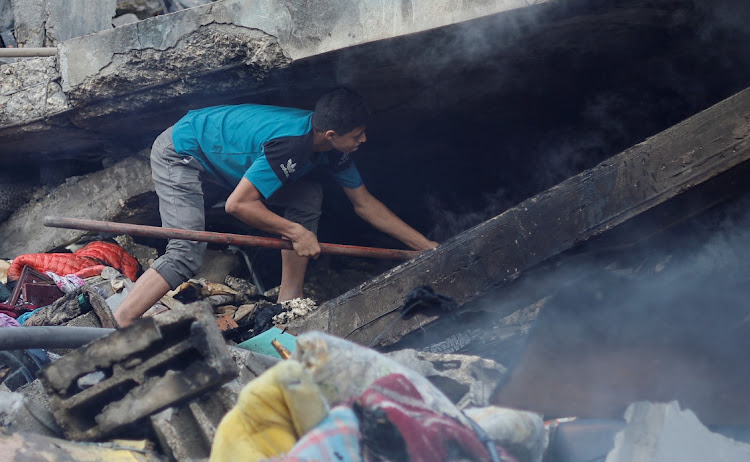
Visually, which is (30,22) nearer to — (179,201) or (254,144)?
(179,201)

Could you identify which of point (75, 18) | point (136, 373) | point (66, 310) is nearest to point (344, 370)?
point (136, 373)

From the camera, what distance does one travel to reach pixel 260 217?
3949mm

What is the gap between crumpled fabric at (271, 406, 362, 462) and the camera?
155 cm

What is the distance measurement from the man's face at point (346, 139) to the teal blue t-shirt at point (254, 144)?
140mm

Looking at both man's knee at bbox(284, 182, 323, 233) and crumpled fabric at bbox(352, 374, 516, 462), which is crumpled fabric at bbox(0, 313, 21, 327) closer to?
man's knee at bbox(284, 182, 323, 233)

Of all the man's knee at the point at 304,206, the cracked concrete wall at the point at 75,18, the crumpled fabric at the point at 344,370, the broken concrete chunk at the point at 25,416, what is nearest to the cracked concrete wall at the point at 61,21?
the cracked concrete wall at the point at 75,18

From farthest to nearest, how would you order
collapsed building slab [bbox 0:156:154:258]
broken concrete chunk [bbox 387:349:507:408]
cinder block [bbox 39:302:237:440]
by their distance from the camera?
1. collapsed building slab [bbox 0:156:154:258]
2. broken concrete chunk [bbox 387:349:507:408]
3. cinder block [bbox 39:302:237:440]

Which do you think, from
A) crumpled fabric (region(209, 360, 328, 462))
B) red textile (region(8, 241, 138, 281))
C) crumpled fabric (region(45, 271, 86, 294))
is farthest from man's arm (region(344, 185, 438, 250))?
crumpled fabric (region(209, 360, 328, 462))

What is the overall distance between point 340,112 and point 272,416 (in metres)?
2.42

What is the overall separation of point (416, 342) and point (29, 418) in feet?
5.69

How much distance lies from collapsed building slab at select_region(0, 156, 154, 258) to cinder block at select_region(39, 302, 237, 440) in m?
2.63

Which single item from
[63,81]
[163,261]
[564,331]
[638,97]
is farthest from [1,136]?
[638,97]

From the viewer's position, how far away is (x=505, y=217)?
10.4ft

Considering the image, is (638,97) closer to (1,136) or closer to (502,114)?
(502,114)
